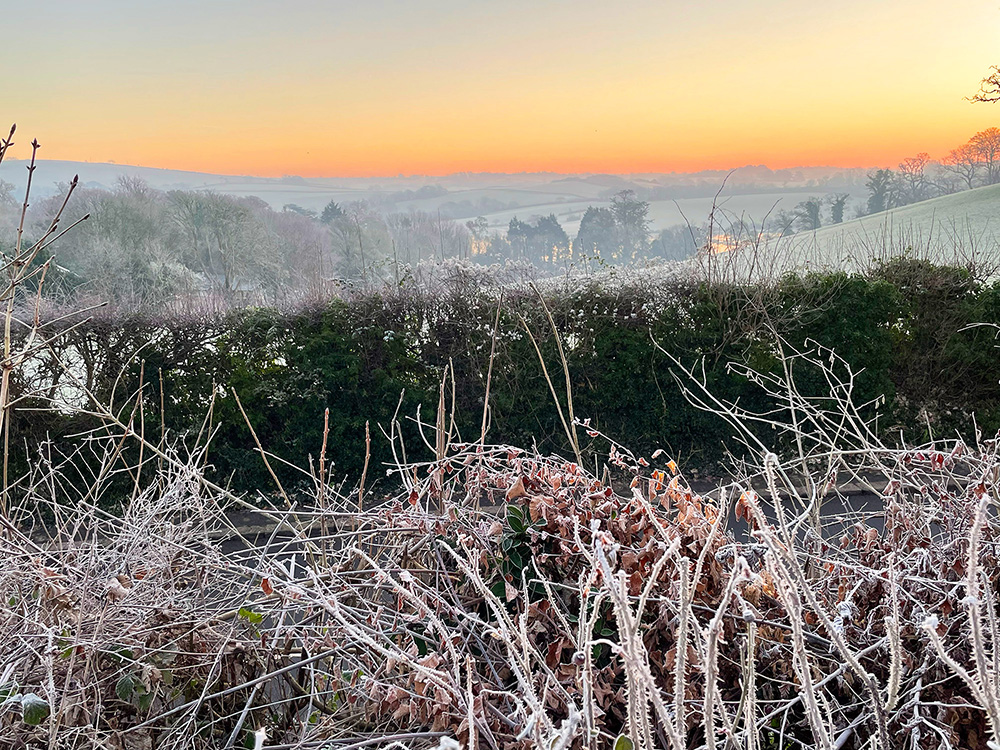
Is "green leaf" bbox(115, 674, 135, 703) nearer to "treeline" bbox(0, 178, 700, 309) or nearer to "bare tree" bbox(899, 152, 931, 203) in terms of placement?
"treeline" bbox(0, 178, 700, 309)

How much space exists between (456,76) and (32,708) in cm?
2333

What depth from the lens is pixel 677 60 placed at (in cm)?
1880

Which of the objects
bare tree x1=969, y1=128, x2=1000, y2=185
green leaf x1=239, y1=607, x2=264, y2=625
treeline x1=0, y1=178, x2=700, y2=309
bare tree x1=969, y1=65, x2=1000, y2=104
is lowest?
green leaf x1=239, y1=607, x2=264, y2=625

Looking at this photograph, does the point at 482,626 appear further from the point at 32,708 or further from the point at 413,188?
the point at 413,188

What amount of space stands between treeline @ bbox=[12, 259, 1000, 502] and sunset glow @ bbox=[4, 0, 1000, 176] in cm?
789

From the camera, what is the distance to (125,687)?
5.78ft

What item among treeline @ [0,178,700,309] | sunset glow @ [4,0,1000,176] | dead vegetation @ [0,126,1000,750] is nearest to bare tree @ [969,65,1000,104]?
sunset glow @ [4,0,1000,176]

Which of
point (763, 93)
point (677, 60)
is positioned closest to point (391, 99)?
point (677, 60)

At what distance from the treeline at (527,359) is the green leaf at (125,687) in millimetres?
5236

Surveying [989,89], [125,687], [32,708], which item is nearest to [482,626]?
[125,687]

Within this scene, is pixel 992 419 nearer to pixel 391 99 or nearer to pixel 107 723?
pixel 107 723

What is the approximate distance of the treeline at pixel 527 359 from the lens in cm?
696

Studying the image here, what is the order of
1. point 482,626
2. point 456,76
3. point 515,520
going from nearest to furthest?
point 482,626
point 515,520
point 456,76

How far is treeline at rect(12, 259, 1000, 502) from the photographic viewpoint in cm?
696
